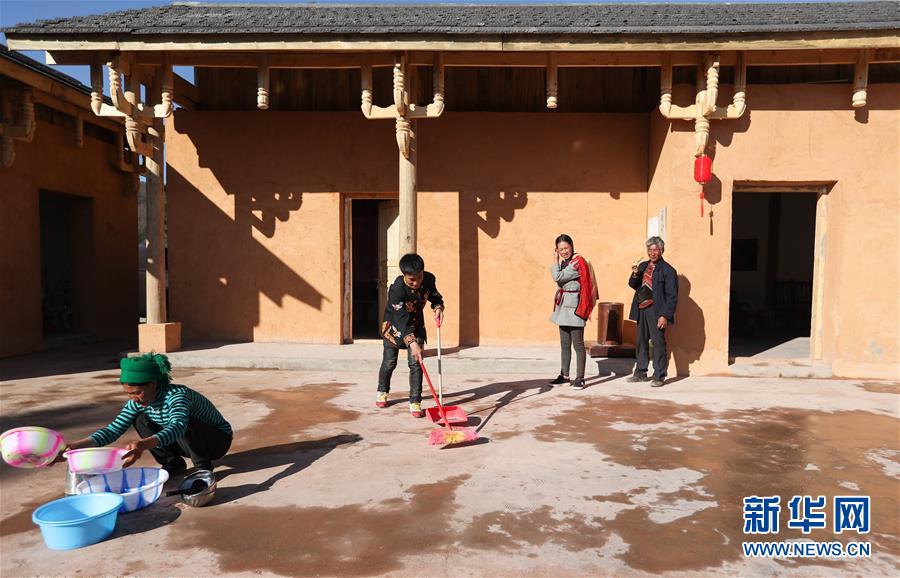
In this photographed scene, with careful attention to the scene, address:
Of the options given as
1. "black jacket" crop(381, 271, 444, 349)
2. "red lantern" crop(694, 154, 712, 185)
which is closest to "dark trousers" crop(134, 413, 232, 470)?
"black jacket" crop(381, 271, 444, 349)

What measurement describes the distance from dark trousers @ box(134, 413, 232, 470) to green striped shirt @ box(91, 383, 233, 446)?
5cm

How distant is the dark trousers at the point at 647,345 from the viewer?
21.5ft

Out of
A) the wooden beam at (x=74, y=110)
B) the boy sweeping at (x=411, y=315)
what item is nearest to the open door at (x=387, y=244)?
the boy sweeping at (x=411, y=315)

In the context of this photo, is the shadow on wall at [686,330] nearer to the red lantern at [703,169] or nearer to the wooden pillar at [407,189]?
the red lantern at [703,169]

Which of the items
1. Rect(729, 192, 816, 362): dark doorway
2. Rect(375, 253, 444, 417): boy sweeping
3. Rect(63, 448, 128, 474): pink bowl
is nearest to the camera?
Rect(63, 448, 128, 474): pink bowl

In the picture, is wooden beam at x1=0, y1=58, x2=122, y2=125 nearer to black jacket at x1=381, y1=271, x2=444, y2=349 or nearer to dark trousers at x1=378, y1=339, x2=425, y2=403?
black jacket at x1=381, y1=271, x2=444, y2=349

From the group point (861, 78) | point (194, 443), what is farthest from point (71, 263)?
point (861, 78)

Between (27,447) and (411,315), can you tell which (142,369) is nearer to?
(27,447)

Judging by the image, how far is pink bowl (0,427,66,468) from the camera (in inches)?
111

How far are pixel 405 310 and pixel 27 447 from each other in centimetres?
290

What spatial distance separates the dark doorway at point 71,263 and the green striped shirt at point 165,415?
8562mm

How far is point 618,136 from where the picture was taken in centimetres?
861

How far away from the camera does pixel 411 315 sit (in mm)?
5094

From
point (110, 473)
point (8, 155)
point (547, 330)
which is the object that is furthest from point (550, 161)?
point (8, 155)
